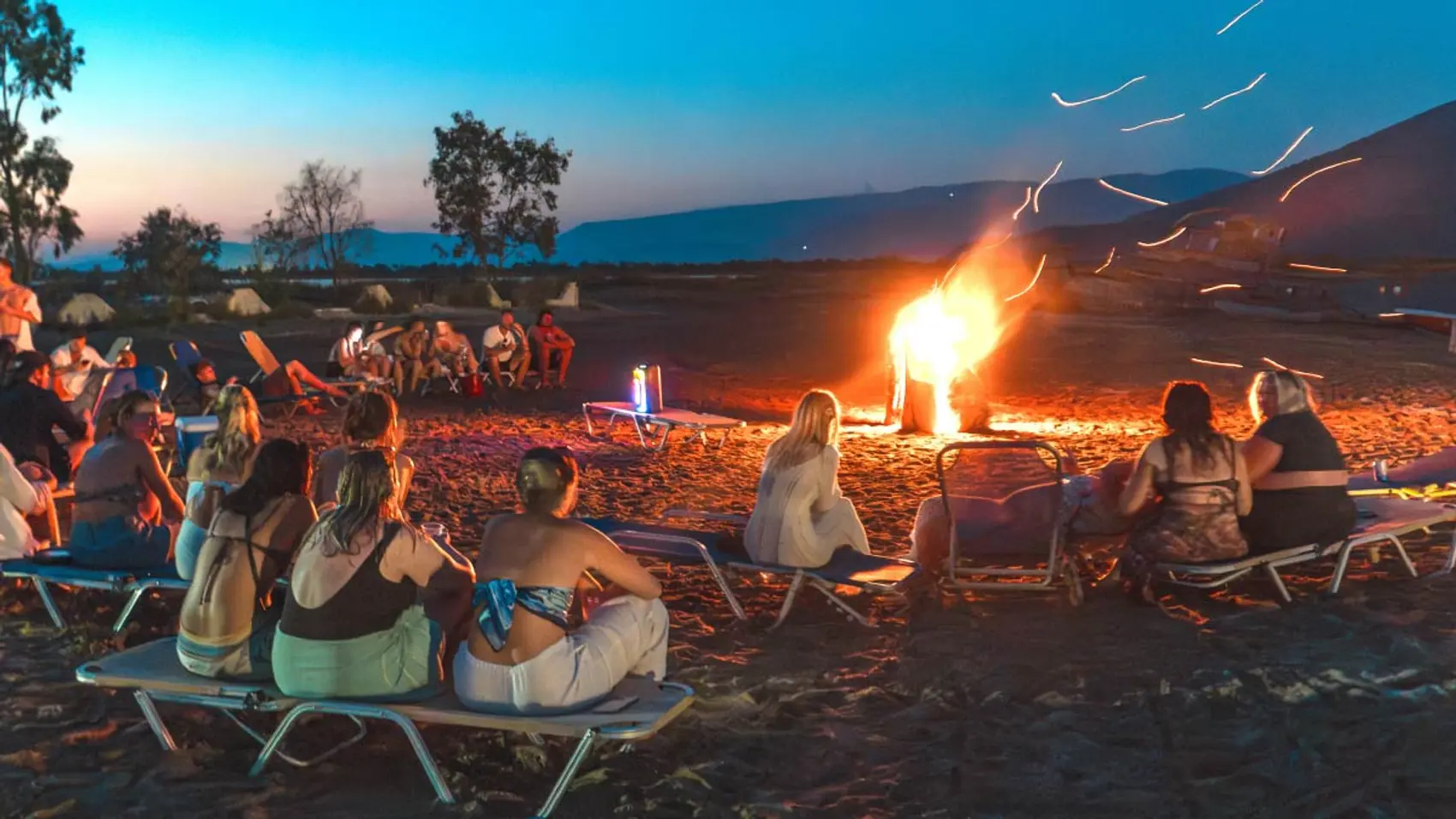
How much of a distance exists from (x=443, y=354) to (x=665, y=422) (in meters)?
5.17

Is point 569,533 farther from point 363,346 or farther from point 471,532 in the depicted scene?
point 363,346

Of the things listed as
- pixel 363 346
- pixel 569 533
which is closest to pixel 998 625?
pixel 569 533

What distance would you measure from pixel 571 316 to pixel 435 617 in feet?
88.7

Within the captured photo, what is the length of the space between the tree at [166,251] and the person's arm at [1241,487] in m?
32.6

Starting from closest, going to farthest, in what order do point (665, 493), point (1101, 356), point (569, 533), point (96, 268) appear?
point (569, 533)
point (665, 493)
point (1101, 356)
point (96, 268)

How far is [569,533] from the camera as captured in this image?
3.64 m

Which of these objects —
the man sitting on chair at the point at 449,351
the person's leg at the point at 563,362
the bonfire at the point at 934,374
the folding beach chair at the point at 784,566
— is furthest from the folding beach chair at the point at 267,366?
the folding beach chair at the point at 784,566

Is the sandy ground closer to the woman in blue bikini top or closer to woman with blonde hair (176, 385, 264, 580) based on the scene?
the woman in blue bikini top

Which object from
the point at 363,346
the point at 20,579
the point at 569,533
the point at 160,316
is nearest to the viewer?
the point at 569,533

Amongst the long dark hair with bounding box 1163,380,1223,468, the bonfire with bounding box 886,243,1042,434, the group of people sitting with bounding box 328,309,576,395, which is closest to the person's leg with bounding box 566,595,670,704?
the long dark hair with bounding box 1163,380,1223,468

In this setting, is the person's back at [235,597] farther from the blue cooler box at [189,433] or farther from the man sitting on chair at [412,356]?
the man sitting on chair at [412,356]

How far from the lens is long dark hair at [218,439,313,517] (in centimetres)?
400

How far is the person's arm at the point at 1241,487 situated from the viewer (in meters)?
5.39

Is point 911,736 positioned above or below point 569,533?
below
